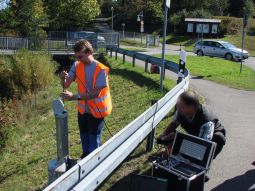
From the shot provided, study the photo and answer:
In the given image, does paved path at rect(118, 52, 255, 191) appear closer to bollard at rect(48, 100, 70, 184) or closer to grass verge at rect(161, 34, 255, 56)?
bollard at rect(48, 100, 70, 184)

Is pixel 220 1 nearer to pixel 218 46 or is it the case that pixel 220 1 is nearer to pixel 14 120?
pixel 218 46

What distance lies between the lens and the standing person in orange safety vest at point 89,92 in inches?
234

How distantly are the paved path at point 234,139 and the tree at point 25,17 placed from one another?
2988 centimetres

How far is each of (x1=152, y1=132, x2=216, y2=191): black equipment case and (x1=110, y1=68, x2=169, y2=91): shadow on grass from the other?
7554 mm

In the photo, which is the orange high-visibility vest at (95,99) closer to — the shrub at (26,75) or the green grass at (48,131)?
the green grass at (48,131)

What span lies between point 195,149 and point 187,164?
0.22 meters

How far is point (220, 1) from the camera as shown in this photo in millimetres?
66000

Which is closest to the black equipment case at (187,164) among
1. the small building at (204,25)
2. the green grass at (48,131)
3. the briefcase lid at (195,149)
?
the briefcase lid at (195,149)

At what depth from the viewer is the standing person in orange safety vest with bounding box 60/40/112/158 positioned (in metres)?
5.94

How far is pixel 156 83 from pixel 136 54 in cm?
519

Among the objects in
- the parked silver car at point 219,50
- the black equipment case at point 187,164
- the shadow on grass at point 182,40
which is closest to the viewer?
the black equipment case at point 187,164

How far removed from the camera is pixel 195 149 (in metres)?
5.53

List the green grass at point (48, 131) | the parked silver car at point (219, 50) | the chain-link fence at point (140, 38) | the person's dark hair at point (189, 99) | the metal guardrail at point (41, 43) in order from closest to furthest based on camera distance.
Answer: the person's dark hair at point (189, 99)
the green grass at point (48, 131)
the metal guardrail at point (41, 43)
the parked silver car at point (219, 50)
the chain-link fence at point (140, 38)

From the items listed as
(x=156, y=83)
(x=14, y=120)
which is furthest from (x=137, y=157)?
(x=156, y=83)
